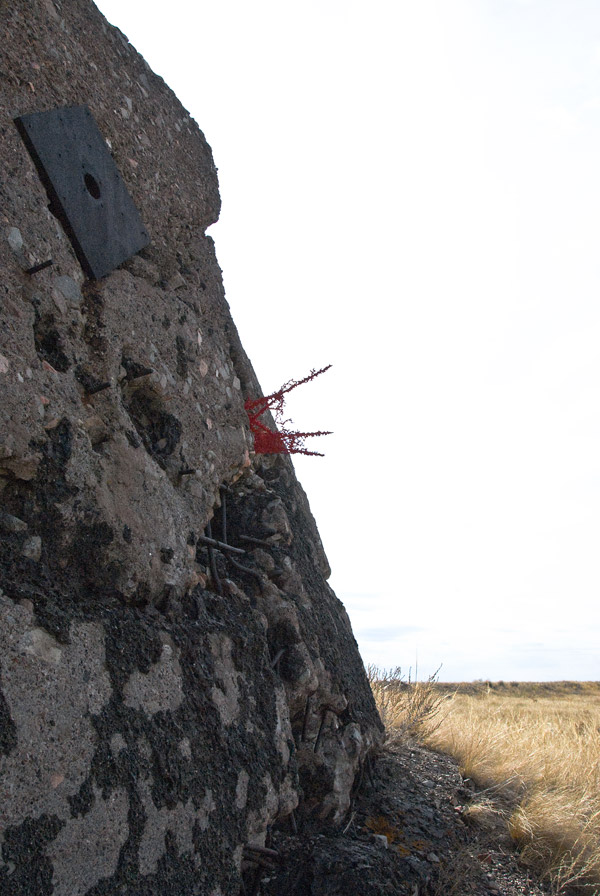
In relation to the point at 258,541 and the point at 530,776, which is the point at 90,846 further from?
the point at 530,776

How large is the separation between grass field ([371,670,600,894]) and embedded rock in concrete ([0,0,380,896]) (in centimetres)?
97

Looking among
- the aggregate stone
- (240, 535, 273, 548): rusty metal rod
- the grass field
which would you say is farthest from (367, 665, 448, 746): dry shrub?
the aggregate stone

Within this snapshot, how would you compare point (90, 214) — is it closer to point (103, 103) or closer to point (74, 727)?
point (103, 103)

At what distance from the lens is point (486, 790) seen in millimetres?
3854

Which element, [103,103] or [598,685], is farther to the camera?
[598,685]

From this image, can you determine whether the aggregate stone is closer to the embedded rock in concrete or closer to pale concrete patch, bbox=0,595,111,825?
the embedded rock in concrete

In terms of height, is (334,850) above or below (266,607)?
below

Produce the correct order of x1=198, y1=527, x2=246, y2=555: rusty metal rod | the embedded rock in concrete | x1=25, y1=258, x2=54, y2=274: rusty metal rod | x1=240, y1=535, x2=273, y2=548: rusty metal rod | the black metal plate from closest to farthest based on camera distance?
1. the embedded rock in concrete
2. x1=25, y1=258, x2=54, y2=274: rusty metal rod
3. the black metal plate
4. x1=198, y1=527, x2=246, y2=555: rusty metal rod
5. x1=240, y1=535, x2=273, y2=548: rusty metal rod

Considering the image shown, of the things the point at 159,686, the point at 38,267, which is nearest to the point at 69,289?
the point at 38,267

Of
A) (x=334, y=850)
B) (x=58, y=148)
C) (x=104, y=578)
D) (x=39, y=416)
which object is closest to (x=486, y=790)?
(x=334, y=850)

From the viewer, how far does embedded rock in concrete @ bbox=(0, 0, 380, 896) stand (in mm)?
1805

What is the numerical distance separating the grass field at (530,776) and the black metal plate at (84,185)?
10.6 ft

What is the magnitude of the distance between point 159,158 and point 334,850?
3164 mm

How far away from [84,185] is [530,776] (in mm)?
4277
